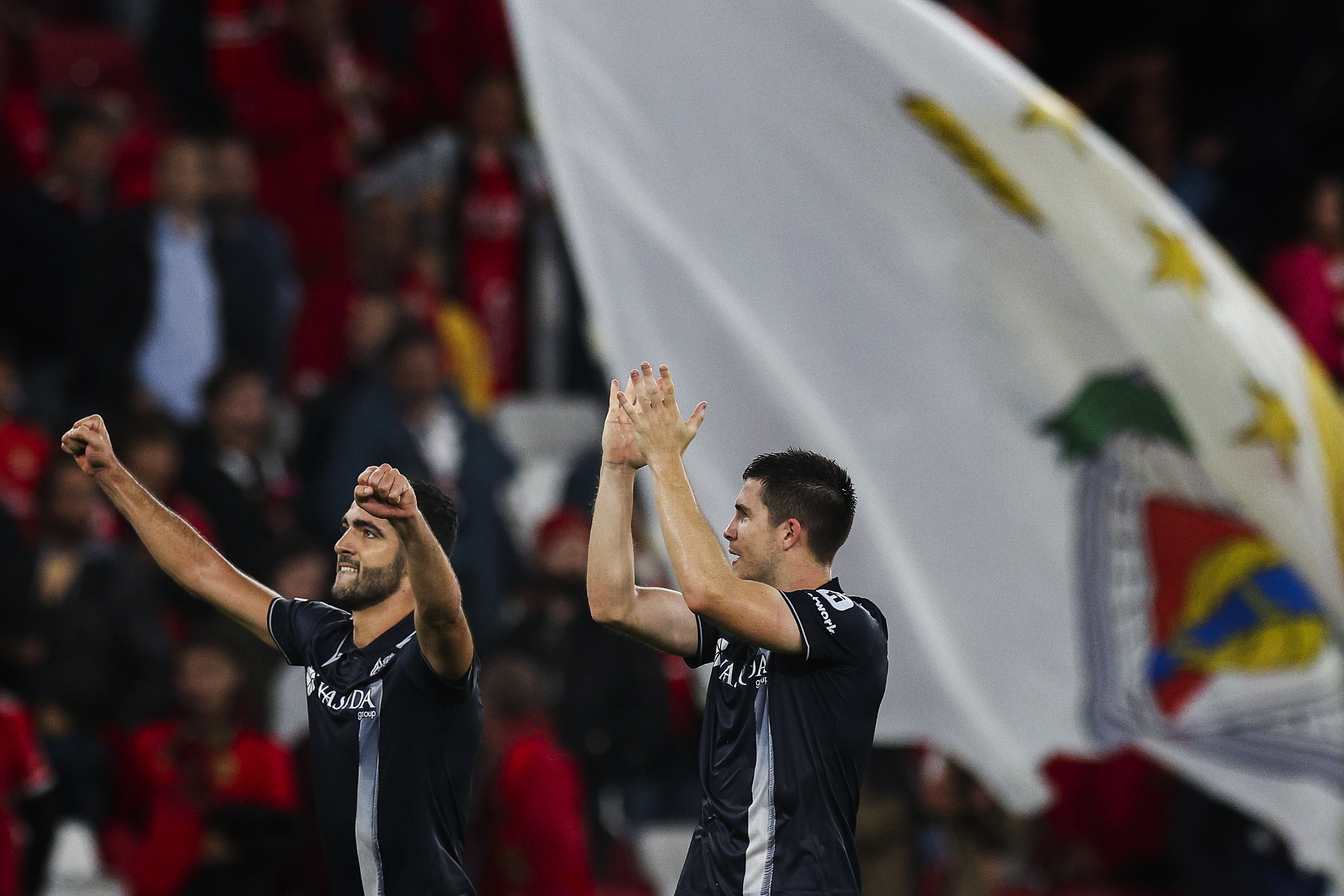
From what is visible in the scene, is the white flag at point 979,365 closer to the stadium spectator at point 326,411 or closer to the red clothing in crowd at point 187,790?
the red clothing in crowd at point 187,790

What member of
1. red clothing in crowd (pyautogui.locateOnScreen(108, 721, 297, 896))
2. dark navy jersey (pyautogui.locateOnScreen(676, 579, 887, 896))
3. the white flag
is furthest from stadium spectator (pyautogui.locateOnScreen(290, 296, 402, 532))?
dark navy jersey (pyautogui.locateOnScreen(676, 579, 887, 896))

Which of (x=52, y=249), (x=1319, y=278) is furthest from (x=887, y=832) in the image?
Result: (x=1319, y=278)

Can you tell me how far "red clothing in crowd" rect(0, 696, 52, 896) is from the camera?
7.74 metres

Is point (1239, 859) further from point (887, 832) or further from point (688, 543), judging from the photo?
point (688, 543)

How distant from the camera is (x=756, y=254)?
812cm

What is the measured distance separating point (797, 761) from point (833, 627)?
0.34 metres

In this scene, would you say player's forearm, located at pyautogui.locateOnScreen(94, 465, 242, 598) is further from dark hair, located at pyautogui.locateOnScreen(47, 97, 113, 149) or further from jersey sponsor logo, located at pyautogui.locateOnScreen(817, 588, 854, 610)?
dark hair, located at pyautogui.locateOnScreen(47, 97, 113, 149)

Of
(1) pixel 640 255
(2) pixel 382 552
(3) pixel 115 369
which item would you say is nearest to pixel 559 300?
(3) pixel 115 369

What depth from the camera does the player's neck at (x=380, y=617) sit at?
5.30 metres

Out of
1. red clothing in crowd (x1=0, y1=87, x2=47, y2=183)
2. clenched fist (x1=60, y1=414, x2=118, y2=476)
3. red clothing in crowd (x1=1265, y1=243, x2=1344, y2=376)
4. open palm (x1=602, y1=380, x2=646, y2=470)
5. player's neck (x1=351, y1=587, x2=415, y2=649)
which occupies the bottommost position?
player's neck (x1=351, y1=587, x2=415, y2=649)

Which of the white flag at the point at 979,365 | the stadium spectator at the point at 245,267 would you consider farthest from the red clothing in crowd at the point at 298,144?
the white flag at the point at 979,365

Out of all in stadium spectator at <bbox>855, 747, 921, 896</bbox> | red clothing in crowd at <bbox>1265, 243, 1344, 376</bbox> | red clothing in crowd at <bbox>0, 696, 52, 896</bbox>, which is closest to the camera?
red clothing in crowd at <bbox>0, 696, 52, 896</bbox>

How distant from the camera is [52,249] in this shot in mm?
10367

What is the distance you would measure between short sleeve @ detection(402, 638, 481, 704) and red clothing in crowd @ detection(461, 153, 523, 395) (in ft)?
23.4
